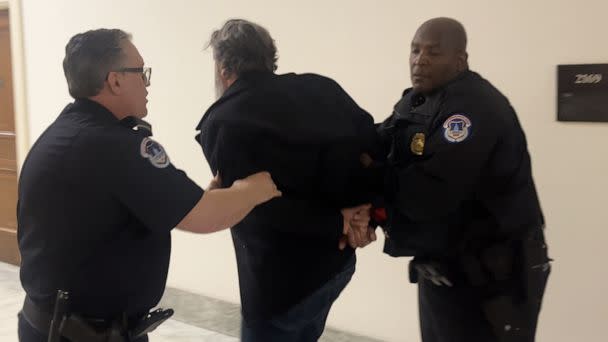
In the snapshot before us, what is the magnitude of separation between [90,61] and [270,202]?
596 mm

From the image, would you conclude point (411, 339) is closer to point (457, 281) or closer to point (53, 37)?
point (457, 281)

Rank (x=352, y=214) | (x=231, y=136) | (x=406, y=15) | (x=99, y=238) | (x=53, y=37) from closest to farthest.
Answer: (x=99, y=238), (x=231, y=136), (x=352, y=214), (x=406, y=15), (x=53, y=37)

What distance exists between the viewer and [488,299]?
65.4 inches

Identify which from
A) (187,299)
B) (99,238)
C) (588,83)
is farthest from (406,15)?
(187,299)

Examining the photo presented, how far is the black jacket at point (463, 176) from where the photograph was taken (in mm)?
1615

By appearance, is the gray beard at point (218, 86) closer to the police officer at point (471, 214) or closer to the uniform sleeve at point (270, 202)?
the uniform sleeve at point (270, 202)

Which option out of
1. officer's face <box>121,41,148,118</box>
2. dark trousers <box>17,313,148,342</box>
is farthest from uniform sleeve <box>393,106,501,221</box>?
dark trousers <box>17,313,148,342</box>

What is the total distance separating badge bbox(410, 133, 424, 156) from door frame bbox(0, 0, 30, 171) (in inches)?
140

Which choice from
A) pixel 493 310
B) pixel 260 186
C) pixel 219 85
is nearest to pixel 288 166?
pixel 260 186

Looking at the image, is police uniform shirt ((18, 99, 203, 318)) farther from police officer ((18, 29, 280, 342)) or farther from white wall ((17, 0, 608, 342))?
white wall ((17, 0, 608, 342))

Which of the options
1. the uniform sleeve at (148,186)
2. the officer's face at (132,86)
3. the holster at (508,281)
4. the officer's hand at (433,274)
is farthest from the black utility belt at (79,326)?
the holster at (508,281)

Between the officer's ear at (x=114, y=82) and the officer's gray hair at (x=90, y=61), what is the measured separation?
0.5 inches

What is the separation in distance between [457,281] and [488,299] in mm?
94

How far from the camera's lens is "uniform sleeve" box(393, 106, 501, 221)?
1607 mm
